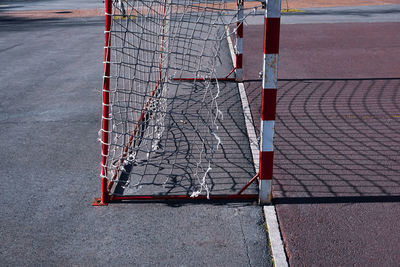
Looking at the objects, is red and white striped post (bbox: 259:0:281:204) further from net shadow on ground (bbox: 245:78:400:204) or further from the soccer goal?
net shadow on ground (bbox: 245:78:400:204)

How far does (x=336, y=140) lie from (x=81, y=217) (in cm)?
346

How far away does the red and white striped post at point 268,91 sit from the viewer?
3.88 metres

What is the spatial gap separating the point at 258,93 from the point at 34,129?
397 cm

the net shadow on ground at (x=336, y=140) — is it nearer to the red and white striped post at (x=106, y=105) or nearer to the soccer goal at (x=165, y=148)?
the soccer goal at (x=165, y=148)

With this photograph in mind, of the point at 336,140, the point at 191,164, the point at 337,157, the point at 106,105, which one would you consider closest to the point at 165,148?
the point at 191,164

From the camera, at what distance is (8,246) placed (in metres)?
3.81

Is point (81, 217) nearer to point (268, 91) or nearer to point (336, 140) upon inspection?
point (268, 91)

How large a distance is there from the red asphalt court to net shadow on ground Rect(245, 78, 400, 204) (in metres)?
0.01

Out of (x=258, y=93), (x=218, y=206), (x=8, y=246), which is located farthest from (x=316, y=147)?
(x=8, y=246)

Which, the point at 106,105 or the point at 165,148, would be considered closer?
the point at 106,105

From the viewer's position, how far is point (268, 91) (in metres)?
4.09

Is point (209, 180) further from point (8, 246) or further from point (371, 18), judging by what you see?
point (371, 18)

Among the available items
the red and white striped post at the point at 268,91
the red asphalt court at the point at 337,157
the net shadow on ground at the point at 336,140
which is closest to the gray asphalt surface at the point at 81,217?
the red and white striped post at the point at 268,91

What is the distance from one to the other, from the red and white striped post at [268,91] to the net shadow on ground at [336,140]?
1.02 ft
